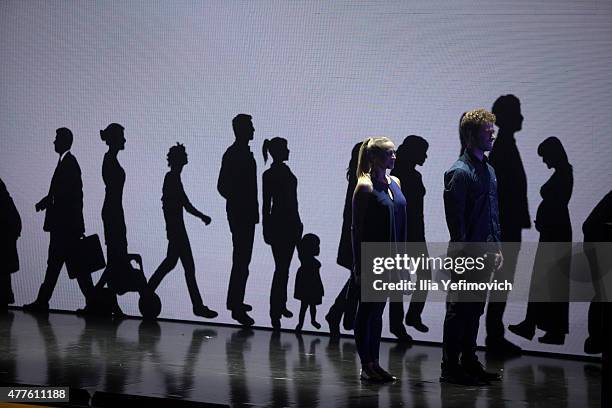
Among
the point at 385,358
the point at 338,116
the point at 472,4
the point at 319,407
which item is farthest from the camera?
the point at 338,116

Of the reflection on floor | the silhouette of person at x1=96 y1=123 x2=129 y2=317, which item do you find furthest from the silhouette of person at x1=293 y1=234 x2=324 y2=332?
the silhouette of person at x1=96 y1=123 x2=129 y2=317

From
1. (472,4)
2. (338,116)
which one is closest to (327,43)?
(338,116)

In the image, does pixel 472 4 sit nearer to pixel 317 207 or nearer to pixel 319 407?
pixel 317 207

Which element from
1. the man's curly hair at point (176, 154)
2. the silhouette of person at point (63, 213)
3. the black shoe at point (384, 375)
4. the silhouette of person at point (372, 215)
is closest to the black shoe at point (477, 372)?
the black shoe at point (384, 375)

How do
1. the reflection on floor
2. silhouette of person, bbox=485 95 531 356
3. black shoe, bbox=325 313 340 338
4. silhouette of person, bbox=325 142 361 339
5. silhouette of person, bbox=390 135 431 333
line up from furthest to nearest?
black shoe, bbox=325 313 340 338 → silhouette of person, bbox=325 142 361 339 → silhouette of person, bbox=390 135 431 333 → silhouette of person, bbox=485 95 531 356 → the reflection on floor

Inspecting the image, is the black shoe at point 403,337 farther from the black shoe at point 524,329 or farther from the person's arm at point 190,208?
the person's arm at point 190,208

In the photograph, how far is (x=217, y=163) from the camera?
9141mm

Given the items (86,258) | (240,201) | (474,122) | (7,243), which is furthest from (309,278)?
(7,243)

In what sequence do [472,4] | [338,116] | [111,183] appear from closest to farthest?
[472,4] < [338,116] < [111,183]

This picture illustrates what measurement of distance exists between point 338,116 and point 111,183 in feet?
8.04

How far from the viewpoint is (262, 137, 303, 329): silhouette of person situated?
8828 mm

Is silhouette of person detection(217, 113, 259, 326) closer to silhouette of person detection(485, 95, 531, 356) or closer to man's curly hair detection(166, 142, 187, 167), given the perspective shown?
man's curly hair detection(166, 142, 187, 167)

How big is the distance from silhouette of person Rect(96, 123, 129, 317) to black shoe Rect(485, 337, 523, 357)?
358 cm

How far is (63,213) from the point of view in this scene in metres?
9.89
